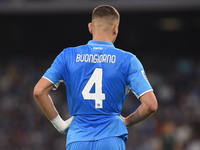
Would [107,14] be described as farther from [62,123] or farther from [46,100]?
[62,123]

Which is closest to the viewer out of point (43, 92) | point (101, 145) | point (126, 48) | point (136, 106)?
point (101, 145)

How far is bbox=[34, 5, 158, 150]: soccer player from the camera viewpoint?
2443mm

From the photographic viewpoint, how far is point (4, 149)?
10891mm

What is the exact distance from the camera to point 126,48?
13.7 metres

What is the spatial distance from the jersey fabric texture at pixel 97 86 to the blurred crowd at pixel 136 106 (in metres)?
7.51

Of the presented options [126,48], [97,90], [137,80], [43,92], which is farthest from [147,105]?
[126,48]

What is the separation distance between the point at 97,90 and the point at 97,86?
0.03 metres

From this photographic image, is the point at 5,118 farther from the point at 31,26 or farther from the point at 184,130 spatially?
the point at 184,130

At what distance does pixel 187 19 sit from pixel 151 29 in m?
1.46

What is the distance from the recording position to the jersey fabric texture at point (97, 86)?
96.9 inches

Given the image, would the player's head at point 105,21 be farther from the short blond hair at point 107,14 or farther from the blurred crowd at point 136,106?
the blurred crowd at point 136,106

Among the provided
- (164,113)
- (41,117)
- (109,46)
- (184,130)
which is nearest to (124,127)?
(109,46)

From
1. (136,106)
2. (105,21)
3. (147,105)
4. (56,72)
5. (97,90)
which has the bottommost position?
(136,106)

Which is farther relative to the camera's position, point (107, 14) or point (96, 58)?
point (107, 14)
